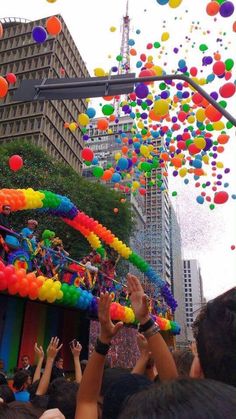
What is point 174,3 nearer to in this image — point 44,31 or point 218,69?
point 218,69

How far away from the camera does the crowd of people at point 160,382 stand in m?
0.75

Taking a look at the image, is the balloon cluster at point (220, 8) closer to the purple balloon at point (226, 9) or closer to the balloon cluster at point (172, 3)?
the purple balloon at point (226, 9)

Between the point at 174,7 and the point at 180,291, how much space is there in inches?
3641

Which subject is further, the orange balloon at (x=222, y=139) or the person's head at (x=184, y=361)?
the orange balloon at (x=222, y=139)

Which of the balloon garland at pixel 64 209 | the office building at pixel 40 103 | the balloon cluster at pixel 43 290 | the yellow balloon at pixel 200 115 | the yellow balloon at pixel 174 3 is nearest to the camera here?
the yellow balloon at pixel 174 3

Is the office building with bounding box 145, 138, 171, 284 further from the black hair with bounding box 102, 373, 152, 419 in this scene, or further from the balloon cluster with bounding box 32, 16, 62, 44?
the black hair with bounding box 102, 373, 152, 419

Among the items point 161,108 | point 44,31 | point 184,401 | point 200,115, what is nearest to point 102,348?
point 184,401

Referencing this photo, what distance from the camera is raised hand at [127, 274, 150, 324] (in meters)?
1.91

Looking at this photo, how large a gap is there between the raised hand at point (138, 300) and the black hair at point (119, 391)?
0.29 meters

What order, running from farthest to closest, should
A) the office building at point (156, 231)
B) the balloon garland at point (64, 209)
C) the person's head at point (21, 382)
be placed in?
1. the office building at point (156, 231)
2. the balloon garland at point (64, 209)
3. the person's head at point (21, 382)

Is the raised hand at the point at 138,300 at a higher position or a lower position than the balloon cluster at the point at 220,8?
lower

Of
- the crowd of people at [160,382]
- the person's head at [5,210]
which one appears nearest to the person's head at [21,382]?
the crowd of people at [160,382]

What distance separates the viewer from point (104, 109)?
26.7 feet

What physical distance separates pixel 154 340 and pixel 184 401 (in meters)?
1.09
